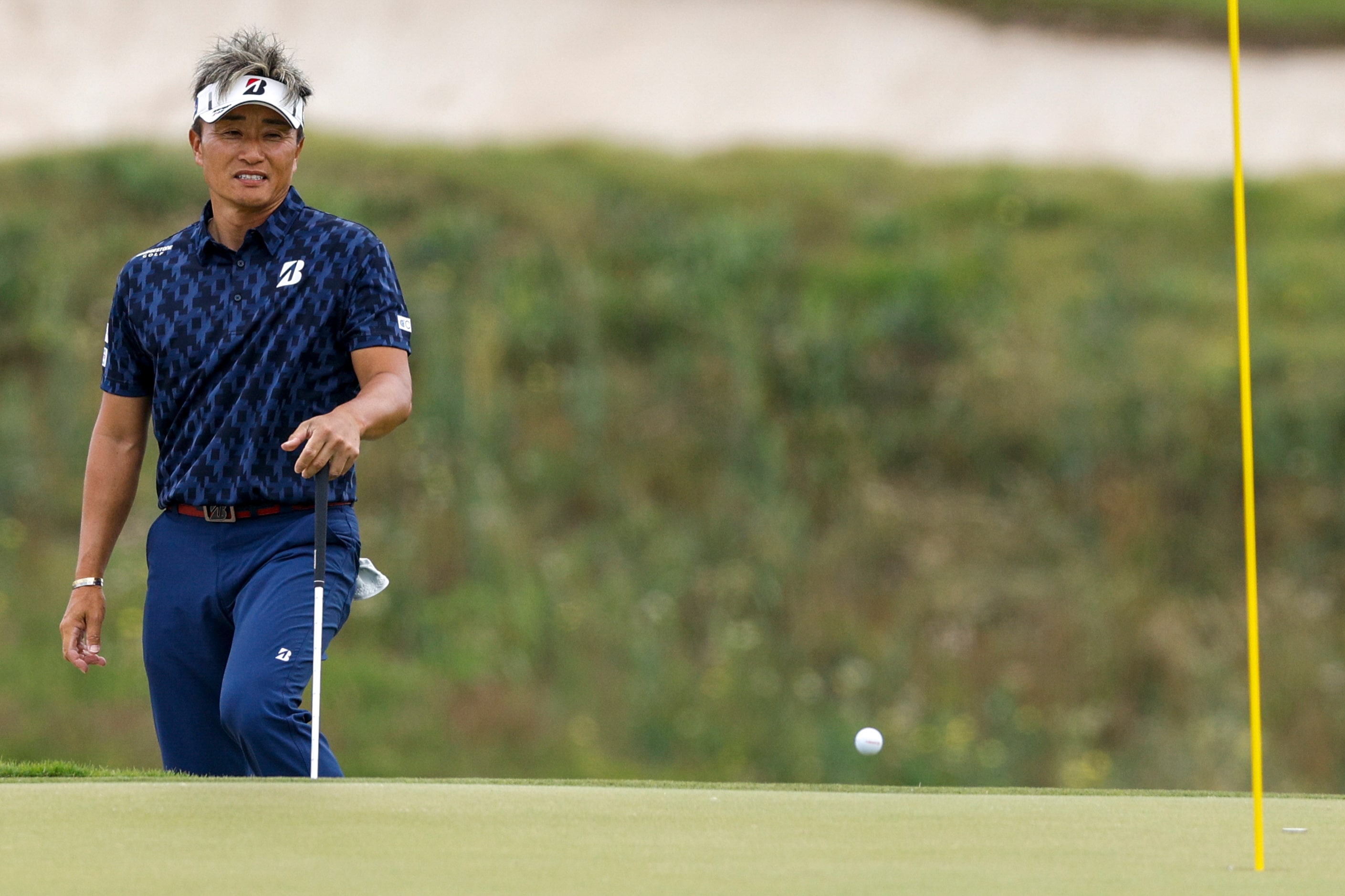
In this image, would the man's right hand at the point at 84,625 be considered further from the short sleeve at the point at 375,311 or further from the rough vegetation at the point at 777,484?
the rough vegetation at the point at 777,484

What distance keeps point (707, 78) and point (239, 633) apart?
519 inches

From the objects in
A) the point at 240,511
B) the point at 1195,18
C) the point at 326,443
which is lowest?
the point at 240,511

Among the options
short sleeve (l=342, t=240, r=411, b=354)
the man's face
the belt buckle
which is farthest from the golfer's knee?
the man's face

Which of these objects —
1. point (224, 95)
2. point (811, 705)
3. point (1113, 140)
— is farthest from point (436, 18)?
point (224, 95)

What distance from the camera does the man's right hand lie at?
362 cm

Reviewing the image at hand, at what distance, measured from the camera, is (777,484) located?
11.1 m

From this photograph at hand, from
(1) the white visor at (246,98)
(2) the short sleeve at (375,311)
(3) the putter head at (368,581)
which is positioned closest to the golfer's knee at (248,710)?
(3) the putter head at (368,581)

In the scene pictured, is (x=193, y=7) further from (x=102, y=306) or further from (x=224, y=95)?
(x=224, y=95)

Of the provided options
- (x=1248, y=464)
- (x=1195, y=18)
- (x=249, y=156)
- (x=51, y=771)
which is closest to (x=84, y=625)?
(x=51, y=771)

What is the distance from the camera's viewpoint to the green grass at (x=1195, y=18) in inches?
618

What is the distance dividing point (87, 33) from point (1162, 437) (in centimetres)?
976

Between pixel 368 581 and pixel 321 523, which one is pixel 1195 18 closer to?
pixel 368 581

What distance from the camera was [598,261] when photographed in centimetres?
1253

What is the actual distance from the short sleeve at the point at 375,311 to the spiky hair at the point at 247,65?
345 mm
